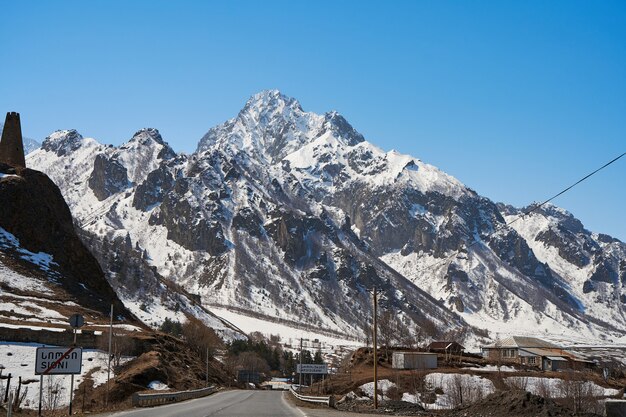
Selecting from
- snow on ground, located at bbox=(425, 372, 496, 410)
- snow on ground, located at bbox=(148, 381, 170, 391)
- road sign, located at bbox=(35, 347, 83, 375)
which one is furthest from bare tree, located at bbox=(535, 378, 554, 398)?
road sign, located at bbox=(35, 347, 83, 375)

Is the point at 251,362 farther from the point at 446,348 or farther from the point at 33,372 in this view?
the point at 33,372

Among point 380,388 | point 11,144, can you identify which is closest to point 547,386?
point 380,388

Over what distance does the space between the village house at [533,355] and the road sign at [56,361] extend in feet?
406

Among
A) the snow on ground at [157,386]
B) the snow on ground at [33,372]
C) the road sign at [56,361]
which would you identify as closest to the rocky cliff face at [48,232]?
the snow on ground at [33,372]

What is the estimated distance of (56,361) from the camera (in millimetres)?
38531

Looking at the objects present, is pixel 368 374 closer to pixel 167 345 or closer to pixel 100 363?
pixel 167 345

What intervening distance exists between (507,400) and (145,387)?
133ft

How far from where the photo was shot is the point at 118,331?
103 m

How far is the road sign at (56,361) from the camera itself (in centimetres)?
3822

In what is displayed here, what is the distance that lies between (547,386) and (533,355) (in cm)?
5229

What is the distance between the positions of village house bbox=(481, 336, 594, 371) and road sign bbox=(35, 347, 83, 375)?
123734 mm

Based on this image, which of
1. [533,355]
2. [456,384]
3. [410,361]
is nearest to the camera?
[456,384]

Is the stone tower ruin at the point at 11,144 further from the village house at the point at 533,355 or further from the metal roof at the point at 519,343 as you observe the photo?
the metal roof at the point at 519,343

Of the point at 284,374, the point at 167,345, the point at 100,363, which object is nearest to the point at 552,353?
the point at 284,374
